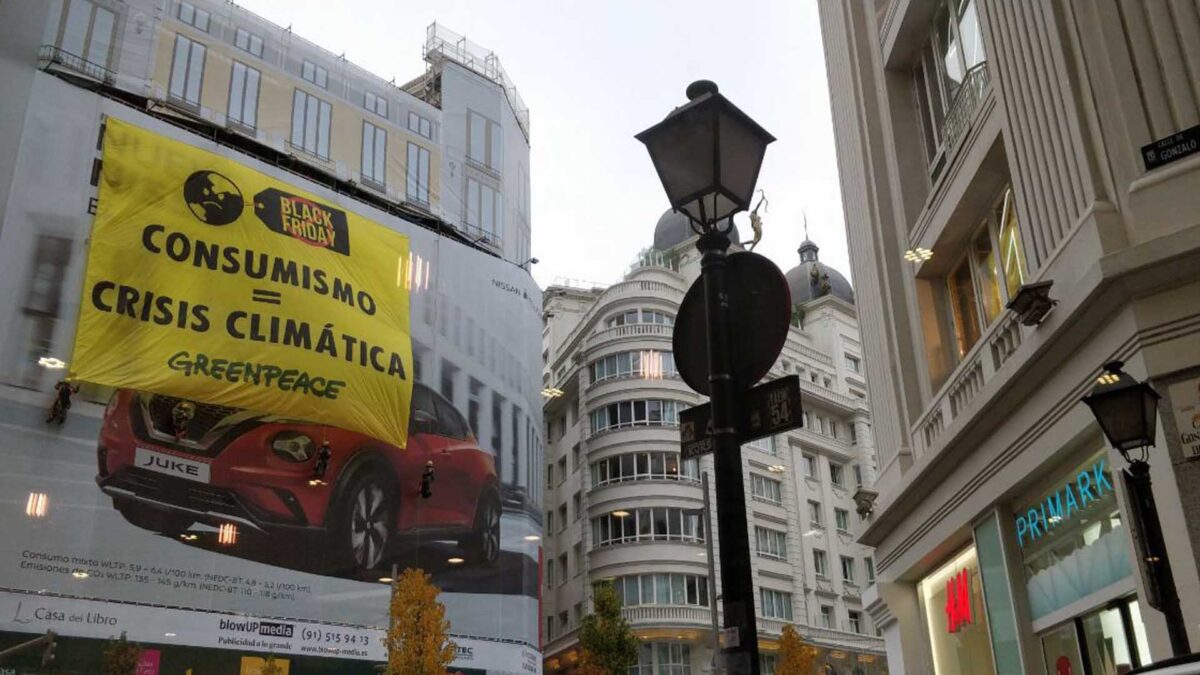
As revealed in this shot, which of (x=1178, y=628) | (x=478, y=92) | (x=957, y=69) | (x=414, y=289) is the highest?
(x=478, y=92)

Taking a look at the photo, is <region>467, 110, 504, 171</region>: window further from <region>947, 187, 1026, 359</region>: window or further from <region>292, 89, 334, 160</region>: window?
<region>947, 187, 1026, 359</region>: window

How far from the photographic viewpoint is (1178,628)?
600 centimetres

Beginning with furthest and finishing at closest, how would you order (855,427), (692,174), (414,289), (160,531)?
(855,427)
(414,289)
(160,531)
(692,174)

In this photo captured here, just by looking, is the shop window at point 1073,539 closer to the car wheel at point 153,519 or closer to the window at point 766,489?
the car wheel at point 153,519

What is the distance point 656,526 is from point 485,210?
1839 centimetres

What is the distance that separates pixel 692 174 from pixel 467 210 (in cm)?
3212

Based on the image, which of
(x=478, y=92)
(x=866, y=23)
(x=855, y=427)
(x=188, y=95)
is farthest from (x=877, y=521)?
(x=855, y=427)

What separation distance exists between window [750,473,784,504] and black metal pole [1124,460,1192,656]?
155 ft

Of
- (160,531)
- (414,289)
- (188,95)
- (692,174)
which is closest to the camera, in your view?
(692,174)

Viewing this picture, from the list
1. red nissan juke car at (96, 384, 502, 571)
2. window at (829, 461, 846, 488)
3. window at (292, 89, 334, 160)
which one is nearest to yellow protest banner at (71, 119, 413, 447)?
red nissan juke car at (96, 384, 502, 571)

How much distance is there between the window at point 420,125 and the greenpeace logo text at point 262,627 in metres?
17.1

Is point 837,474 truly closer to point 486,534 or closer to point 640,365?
point 640,365

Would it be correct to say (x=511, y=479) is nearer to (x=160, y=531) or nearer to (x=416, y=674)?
(x=416, y=674)

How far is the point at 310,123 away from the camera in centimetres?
3378
